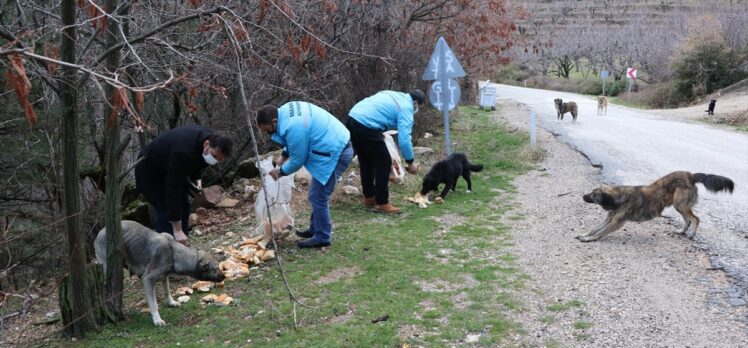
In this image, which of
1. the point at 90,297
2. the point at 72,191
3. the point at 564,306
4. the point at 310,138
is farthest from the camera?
the point at 310,138

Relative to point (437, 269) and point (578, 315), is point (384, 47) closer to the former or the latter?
point (437, 269)

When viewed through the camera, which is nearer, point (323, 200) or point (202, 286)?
point (202, 286)

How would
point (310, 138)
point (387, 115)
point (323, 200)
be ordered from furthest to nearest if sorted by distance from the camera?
point (387, 115) → point (323, 200) → point (310, 138)

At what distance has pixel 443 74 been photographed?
12297mm

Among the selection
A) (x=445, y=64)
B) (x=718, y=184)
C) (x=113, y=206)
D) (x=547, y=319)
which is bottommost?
(x=547, y=319)

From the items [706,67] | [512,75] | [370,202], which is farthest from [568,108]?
[512,75]

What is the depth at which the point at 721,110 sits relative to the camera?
92.9ft

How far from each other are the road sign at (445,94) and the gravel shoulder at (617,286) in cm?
325

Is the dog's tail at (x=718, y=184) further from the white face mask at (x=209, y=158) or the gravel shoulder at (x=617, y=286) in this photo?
the white face mask at (x=209, y=158)

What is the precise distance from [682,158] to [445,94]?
7.16 metres

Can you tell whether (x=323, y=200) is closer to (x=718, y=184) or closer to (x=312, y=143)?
(x=312, y=143)

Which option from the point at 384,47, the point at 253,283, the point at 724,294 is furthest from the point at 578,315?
the point at 384,47

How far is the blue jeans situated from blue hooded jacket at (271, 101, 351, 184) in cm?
21

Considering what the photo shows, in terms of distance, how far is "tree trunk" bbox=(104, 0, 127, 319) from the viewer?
559 centimetres
